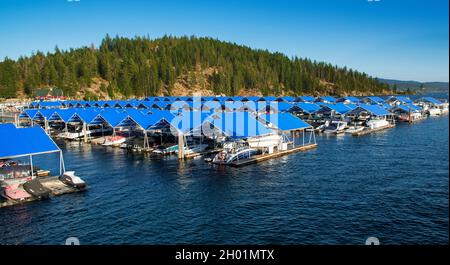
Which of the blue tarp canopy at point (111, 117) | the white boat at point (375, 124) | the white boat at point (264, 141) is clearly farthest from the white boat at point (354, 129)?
the blue tarp canopy at point (111, 117)

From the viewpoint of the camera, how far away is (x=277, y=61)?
623 feet

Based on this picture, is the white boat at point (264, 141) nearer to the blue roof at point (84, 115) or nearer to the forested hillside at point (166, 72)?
the blue roof at point (84, 115)

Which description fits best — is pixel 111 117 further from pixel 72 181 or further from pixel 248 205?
pixel 248 205

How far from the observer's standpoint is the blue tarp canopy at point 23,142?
26766mm

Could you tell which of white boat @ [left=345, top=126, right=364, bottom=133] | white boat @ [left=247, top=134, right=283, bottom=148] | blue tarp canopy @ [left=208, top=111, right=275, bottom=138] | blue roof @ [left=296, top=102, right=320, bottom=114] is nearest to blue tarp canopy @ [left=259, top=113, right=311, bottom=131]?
white boat @ [left=247, top=134, right=283, bottom=148]

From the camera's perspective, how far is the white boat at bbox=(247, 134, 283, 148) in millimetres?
41188

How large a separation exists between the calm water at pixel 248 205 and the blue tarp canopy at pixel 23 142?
14.2 ft

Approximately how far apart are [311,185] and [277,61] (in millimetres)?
167829


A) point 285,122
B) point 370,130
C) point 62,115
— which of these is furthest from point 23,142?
point 370,130

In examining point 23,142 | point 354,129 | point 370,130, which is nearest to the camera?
point 23,142

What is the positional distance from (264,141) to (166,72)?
111m

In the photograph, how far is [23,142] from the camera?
28203mm
